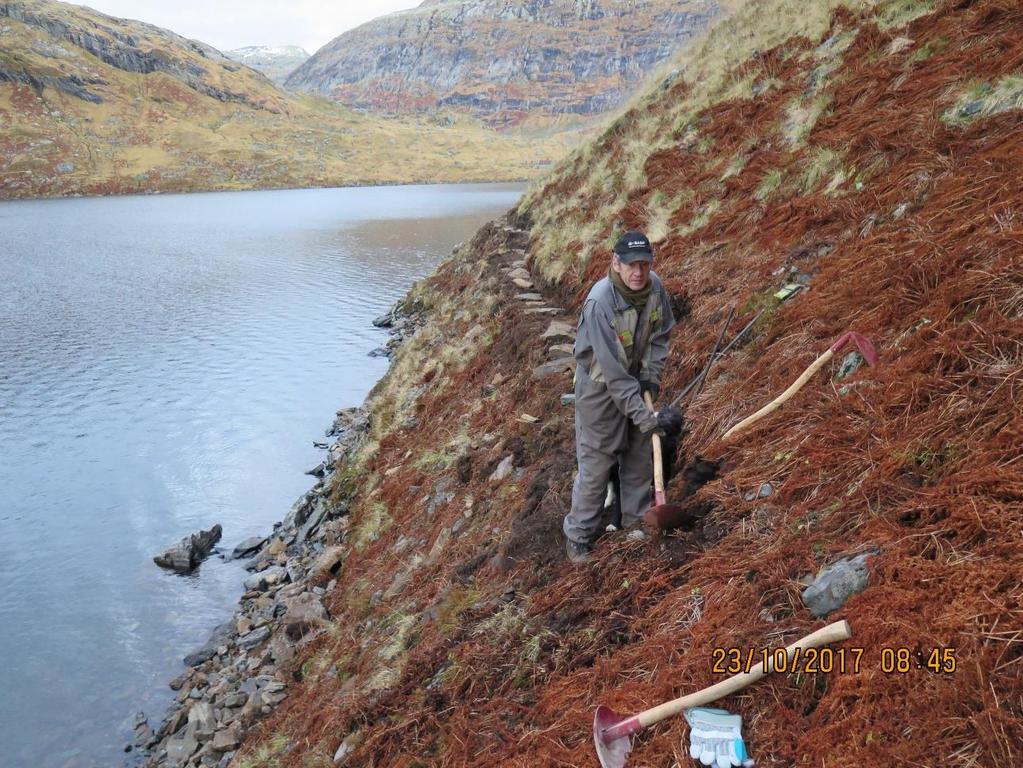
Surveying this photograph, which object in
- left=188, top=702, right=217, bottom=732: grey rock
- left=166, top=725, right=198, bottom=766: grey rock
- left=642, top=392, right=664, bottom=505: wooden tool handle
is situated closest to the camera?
left=642, top=392, right=664, bottom=505: wooden tool handle

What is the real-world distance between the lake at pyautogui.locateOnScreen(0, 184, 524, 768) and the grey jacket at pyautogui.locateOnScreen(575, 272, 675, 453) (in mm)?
7637

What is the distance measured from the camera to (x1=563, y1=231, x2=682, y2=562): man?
441 cm

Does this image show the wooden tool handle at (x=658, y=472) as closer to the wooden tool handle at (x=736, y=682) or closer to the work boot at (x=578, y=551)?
the work boot at (x=578, y=551)

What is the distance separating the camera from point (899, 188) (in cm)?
605

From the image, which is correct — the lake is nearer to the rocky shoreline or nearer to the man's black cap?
the rocky shoreline

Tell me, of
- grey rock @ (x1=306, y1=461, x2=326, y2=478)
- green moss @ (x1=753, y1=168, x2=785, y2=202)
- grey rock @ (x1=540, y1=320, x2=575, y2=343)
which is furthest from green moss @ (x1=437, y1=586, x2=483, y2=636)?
grey rock @ (x1=306, y1=461, x2=326, y2=478)

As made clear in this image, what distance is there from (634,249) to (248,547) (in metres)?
10.6

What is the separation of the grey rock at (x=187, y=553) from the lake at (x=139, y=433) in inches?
9.6

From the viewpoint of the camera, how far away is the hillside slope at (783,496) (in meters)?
2.71

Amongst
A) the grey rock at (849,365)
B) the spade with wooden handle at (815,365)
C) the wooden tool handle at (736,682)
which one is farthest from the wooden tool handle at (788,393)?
the wooden tool handle at (736,682)

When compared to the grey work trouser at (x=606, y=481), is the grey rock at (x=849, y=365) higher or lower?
higher

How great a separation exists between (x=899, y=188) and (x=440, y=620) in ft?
19.4

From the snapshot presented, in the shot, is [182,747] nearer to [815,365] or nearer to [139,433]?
[815,365]


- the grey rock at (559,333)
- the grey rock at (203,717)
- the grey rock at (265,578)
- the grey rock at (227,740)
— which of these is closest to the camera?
the grey rock at (227,740)
